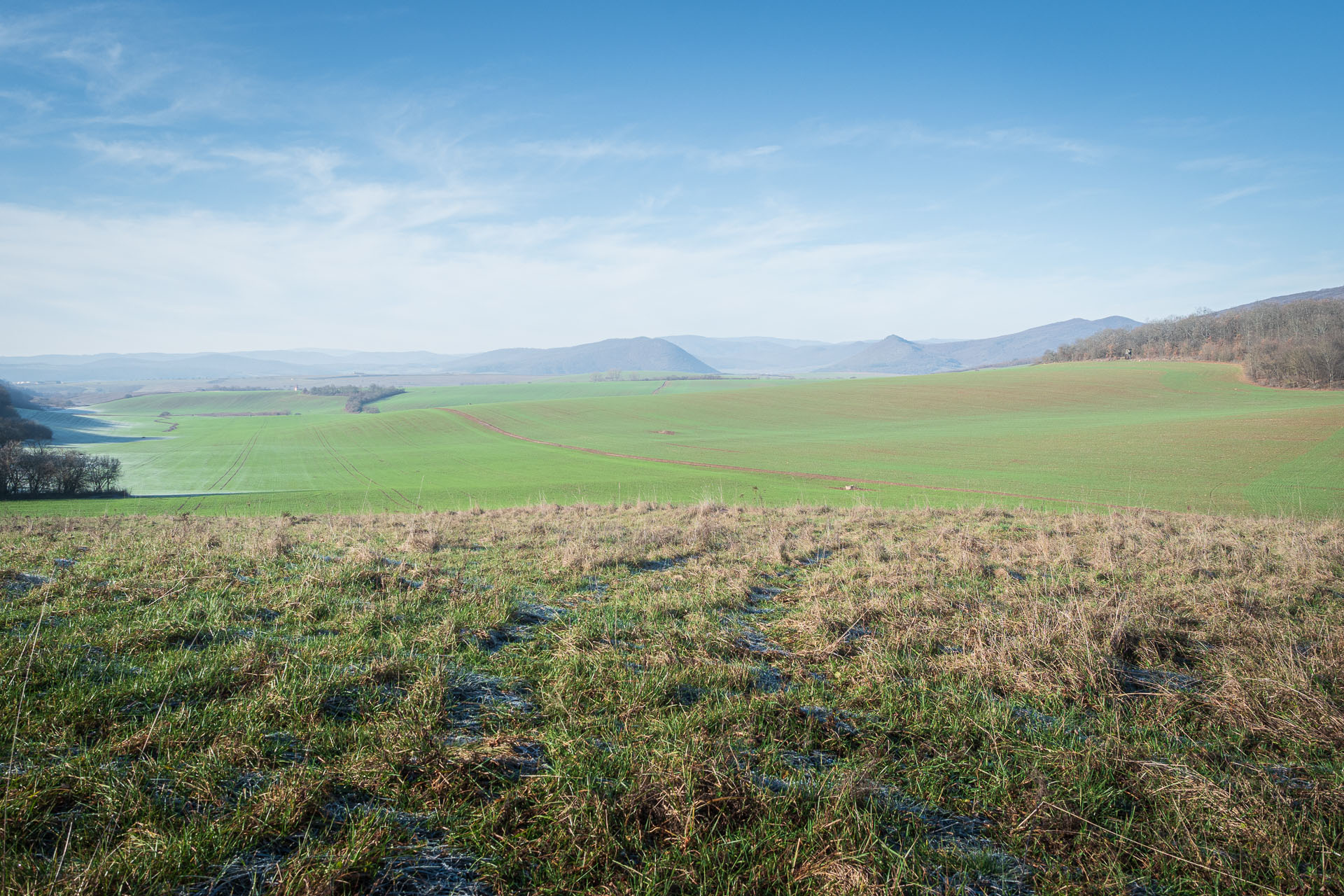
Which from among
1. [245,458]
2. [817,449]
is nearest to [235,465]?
[245,458]

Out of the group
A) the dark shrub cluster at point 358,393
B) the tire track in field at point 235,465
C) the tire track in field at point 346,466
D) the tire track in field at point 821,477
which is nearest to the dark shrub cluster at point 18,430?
the tire track in field at point 235,465

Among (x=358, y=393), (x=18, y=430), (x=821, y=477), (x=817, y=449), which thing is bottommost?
(x=821, y=477)

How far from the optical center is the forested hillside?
2514 inches

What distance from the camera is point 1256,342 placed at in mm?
81062

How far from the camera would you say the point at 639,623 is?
239 inches

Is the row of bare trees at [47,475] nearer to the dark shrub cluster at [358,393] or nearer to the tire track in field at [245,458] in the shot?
the tire track in field at [245,458]

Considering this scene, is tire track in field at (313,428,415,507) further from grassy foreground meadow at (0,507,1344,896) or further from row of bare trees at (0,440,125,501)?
grassy foreground meadow at (0,507,1344,896)

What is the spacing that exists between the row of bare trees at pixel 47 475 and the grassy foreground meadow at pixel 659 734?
46.2 metres

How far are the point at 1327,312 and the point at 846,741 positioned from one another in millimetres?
125907

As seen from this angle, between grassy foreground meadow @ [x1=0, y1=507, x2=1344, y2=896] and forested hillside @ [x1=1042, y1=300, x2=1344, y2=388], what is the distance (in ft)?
277

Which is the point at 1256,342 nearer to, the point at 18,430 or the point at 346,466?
the point at 346,466

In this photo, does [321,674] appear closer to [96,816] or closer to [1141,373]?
[96,816]

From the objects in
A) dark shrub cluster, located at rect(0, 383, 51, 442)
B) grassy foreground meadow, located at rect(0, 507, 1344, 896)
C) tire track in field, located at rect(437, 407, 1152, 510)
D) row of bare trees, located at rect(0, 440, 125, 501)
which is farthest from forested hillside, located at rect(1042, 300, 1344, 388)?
dark shrub cluster, located at rect(0, 383, 51, 442)

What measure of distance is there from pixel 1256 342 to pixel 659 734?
375 feet
